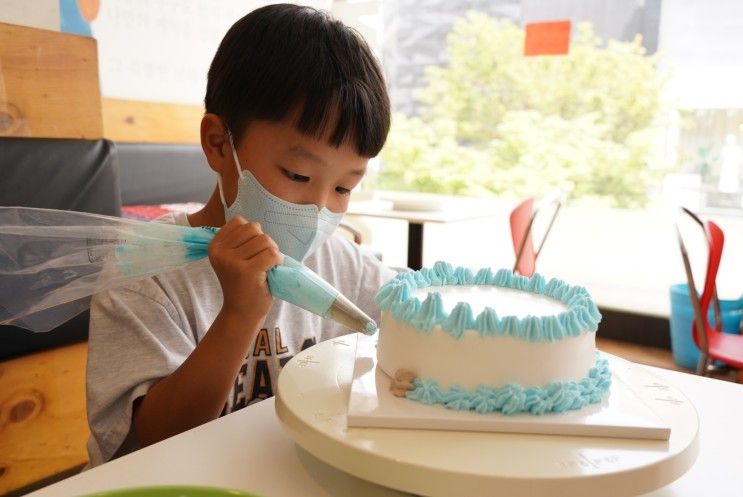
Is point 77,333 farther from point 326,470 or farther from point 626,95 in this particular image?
point 626,95

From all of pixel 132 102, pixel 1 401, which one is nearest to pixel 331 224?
pixel 1 401

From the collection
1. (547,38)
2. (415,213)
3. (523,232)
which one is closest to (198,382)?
(523,232)

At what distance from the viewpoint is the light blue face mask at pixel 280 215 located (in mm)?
946

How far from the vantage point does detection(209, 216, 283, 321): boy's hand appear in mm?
746

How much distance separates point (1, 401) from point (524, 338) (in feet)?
5.31

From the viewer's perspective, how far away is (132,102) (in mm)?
3113

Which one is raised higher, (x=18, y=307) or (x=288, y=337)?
(x=18, y=307)

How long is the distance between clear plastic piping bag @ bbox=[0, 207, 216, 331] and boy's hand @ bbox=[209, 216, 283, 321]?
2.2 inches

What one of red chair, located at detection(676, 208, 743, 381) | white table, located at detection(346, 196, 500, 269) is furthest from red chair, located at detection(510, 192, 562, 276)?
red chair, located at detection(676, 208, 743, 381)

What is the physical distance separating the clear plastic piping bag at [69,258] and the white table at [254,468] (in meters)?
0.23

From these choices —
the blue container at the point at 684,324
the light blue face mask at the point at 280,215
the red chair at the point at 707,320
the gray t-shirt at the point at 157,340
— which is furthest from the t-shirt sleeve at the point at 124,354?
the blue container at the point at 684,324

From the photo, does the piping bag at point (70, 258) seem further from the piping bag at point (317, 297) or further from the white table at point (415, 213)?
the white table at point (415, 213)

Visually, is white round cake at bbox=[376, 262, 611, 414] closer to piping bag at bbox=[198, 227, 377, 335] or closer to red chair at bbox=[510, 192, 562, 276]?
piping bag at bbox=[198, 227, 377, 335]

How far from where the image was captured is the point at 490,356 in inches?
24.5
